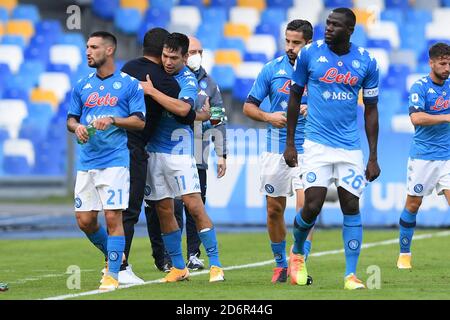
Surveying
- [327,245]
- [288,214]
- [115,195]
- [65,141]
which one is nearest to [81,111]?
[115,195]

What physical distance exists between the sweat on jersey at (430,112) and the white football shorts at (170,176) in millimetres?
2814

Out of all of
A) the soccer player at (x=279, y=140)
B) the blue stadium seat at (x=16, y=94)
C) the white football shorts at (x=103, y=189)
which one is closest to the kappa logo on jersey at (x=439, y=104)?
the soccer player at (x=279, y=140)

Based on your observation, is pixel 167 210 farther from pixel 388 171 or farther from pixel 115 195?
pixel 388 171

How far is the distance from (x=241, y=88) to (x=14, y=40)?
563 cm

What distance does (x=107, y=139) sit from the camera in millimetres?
9820

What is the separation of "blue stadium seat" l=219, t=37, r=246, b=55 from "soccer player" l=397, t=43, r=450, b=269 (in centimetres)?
1372

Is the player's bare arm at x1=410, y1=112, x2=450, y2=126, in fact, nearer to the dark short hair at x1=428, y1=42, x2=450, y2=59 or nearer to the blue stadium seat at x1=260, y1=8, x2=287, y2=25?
the dark short hair at x1=428, y1=42, x2=450, y2=59

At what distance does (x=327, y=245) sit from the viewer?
50.5 ft

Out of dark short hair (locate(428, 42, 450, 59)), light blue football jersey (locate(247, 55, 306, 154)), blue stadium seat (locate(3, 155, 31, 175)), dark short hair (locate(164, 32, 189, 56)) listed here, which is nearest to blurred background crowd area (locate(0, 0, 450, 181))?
blue stadium seat (locate(3, 155, 31, 175))

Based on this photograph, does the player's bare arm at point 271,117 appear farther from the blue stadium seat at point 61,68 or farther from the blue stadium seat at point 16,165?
the blue stadium seat at point 61,68

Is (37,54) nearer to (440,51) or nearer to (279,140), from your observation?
(440,51)

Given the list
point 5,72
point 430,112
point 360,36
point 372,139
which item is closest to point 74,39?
point 5,72

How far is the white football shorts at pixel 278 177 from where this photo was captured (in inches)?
432
